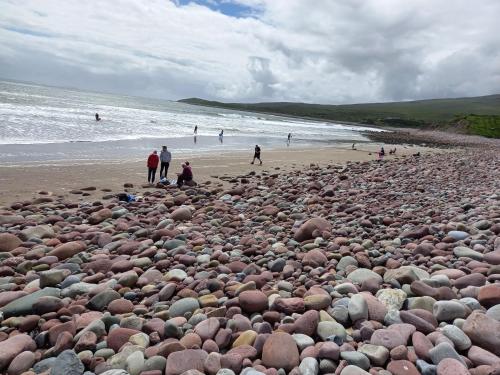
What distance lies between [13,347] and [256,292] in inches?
105

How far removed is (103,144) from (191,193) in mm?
16826

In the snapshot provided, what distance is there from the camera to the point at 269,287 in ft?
17.4

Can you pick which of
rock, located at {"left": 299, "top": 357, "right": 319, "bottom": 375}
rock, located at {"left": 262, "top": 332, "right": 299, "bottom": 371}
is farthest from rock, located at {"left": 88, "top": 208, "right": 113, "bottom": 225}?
rock, located at {"left": 299, "top": 357, "right": 319, "bottom": 375}

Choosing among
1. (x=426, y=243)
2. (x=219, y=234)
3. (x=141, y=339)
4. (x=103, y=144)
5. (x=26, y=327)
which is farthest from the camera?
(x=103, y=144)

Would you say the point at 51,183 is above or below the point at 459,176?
below

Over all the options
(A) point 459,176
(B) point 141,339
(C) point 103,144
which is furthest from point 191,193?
(C) point 103,144

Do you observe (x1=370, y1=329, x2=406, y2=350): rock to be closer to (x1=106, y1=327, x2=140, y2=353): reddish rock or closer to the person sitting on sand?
(x1=106, y1=327, x2=140, y2=353): reddish rock

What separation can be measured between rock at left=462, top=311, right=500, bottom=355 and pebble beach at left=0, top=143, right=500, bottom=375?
1cm

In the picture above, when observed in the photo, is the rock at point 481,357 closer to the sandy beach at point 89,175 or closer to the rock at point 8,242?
the rock at point 8,242

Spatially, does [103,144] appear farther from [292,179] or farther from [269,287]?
[269,287]

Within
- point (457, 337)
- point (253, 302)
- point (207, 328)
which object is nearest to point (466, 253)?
point (457, 337)

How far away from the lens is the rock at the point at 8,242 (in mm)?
7153

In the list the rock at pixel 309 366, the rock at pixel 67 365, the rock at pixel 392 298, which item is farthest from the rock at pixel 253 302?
the rock at pixel 67 365

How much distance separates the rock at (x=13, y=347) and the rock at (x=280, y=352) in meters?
2.50
